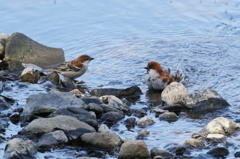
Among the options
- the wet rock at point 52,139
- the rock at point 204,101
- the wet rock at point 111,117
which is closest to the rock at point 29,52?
the wet rock at point 111,117

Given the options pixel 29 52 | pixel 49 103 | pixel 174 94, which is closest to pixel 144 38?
pixel 29 52

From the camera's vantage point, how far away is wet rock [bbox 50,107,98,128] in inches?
345

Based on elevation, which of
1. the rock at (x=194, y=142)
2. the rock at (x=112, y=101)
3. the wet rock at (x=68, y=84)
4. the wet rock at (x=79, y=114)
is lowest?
the wet rock at (x=68, y=84)

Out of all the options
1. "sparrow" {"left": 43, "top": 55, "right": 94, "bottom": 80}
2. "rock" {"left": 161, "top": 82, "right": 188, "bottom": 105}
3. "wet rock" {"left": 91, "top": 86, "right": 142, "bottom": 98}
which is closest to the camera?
"rock" {"left": 161, "top": 82, "right": 188, "bottom": 105}

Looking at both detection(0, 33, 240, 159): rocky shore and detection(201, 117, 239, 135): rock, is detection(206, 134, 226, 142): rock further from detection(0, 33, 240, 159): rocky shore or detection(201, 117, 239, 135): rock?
detection(201, 117, 239, 135): rock

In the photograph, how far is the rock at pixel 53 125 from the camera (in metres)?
8.19

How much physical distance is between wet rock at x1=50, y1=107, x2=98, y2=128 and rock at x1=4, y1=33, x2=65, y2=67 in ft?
15.4

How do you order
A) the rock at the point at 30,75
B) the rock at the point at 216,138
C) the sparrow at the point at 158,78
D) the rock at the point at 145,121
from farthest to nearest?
1. the rock at the point at 30,75
2. the sparrow at the point at 158,78
3. the rock at the point at 145,121
4. the rock at the point at 216,138

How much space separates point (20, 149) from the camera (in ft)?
23.9

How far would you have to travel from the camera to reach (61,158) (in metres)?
7.50

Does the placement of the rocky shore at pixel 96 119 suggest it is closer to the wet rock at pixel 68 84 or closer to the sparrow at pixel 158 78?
the wet rock at pixel 68 84

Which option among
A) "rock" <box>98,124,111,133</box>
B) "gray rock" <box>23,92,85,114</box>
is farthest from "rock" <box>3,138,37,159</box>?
"gray rock" <box>23,92,85,114</box>

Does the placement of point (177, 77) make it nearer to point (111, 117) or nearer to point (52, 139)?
point (111, 117)

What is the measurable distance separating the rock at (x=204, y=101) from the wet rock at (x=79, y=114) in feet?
7.50
